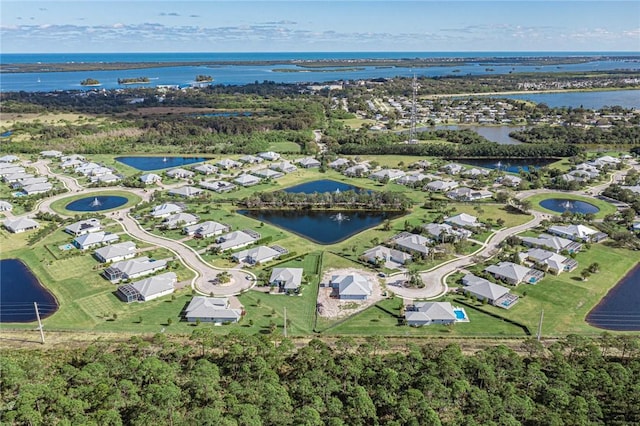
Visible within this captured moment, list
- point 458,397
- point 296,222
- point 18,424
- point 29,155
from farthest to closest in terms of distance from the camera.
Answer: point 29,155 < point 296,222 < point 458,397 < point 18,424

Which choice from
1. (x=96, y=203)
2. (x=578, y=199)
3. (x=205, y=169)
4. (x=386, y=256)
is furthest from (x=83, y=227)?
(x=578, y=199)

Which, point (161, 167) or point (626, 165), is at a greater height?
point (626, 165)

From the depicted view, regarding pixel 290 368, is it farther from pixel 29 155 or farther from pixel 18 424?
pixel 29 155

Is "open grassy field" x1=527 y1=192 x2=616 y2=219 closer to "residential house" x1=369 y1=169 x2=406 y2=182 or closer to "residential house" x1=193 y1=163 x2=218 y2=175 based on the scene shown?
"residential house" x1=369 y1=169 x2=406 y2=182

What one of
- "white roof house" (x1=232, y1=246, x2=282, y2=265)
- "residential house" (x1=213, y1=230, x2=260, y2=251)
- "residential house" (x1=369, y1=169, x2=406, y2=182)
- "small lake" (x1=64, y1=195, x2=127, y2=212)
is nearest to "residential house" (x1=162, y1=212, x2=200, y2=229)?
"residential house" (x1=213, y1=230, x2=260, y2=251)

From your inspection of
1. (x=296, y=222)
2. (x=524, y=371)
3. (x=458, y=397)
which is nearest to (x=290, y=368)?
(x=458, y=397)

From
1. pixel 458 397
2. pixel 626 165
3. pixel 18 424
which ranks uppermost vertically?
pixel 626 165

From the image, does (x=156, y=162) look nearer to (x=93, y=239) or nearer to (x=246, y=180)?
(x=246, y=180)
